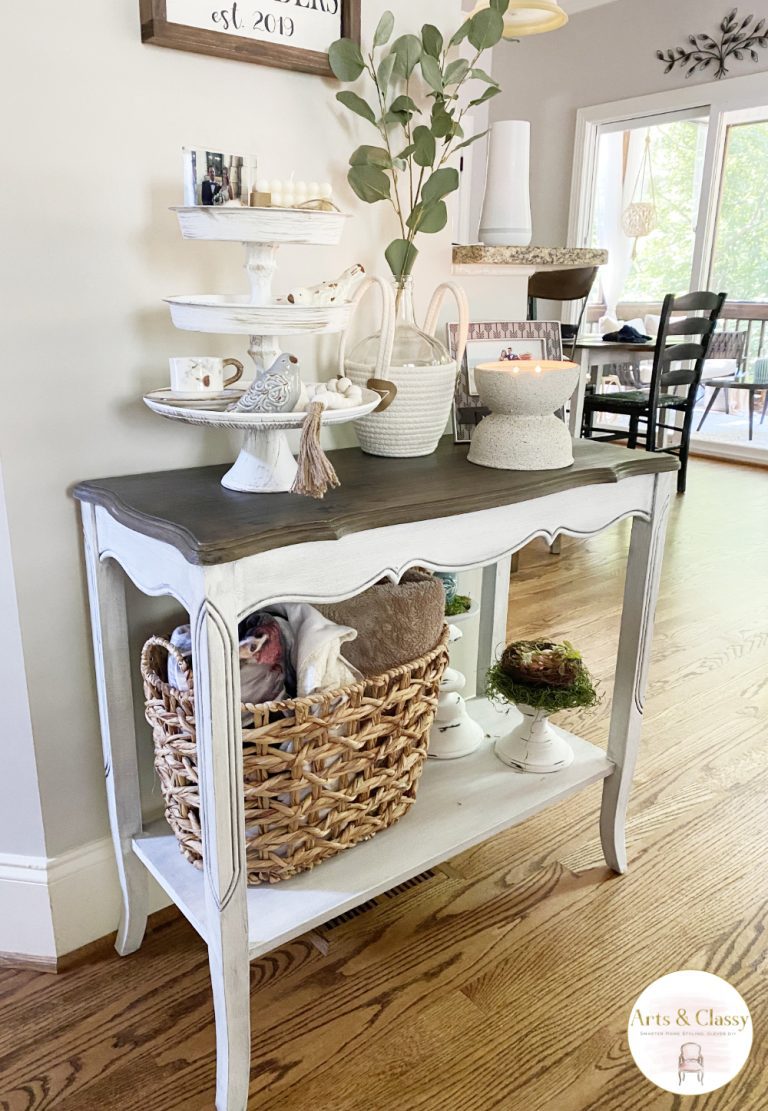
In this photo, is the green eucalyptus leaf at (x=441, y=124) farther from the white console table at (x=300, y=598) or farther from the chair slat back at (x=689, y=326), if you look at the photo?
the chair slat back at (x=689, y=326)

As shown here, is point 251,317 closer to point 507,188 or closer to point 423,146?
point 423,146

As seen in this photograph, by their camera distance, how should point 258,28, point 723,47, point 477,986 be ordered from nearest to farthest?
point 258,28 → point 477,986 → point 723,47

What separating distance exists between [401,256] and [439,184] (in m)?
0.12

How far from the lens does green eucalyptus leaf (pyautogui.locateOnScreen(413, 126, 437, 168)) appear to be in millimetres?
1289

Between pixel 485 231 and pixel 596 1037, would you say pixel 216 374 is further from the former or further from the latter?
pixel 596 1037

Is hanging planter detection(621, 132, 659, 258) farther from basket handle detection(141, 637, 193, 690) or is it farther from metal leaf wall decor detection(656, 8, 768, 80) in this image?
basket handle detection(141, 637, 193, 690)

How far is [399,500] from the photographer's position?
3.48 feet

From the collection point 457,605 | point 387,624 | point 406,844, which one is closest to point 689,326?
point 457,605

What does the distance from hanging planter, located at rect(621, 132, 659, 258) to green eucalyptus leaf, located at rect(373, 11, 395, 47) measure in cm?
498

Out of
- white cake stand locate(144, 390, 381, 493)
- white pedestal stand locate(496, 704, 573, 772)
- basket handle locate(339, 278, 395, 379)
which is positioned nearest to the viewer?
white cake stand locate(144, 390, 381, 493)

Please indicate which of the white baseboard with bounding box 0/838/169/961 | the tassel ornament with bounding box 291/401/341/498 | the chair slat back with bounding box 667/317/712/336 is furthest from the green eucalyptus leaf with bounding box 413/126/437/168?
the chair slat back with bounding box 667/317/712/336

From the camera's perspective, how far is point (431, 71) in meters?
1.29

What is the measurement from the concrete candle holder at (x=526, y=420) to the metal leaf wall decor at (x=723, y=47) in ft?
15.2

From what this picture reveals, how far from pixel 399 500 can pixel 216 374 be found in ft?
0.99
